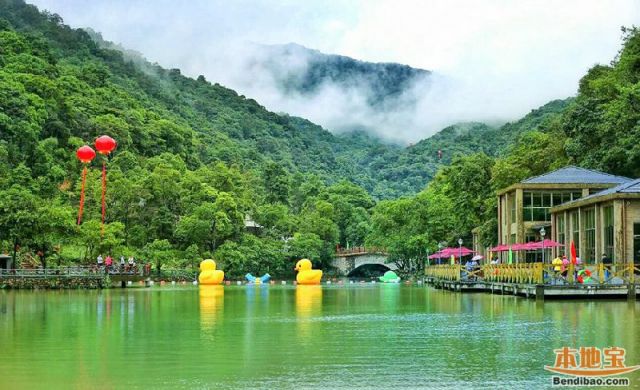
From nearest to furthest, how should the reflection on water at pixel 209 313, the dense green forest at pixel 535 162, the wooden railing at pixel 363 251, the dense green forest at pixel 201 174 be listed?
the reflection on water at pixel 209 313, the dense green forest at pixel 535 162, the dense green forest at pixel 201 174, the wooden railing at pixel 363 251

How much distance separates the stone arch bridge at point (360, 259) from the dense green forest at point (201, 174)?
176 centimetres

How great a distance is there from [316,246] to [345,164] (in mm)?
69315

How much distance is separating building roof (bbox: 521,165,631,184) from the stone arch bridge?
48936 mm

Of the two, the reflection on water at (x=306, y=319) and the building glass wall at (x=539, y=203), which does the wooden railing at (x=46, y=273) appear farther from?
the building glass wall at (x=539, y=203)

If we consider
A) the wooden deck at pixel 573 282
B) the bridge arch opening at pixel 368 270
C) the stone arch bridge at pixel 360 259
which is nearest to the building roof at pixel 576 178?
the wooden deck at pixel 573 282

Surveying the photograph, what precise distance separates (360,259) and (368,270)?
251 inches

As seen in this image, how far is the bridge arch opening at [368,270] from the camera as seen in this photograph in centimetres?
10312

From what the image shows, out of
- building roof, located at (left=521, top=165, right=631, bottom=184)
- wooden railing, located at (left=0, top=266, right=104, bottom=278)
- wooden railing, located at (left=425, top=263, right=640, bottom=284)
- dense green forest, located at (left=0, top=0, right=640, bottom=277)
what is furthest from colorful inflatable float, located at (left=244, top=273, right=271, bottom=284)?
Result: wooden railing, located at (left=425, top=263, right=640, bottom=284)

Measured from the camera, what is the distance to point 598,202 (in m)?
43.1

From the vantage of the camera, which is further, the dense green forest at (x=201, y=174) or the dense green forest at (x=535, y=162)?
the dense green forest at (x=201, y=174)

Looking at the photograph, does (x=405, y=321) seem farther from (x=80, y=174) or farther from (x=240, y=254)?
(x=80, y=174)

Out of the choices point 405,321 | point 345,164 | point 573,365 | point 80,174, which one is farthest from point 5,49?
point 573,365

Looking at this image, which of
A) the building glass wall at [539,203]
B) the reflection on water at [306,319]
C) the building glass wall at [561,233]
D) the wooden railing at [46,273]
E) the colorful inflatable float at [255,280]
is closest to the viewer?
the reflection on water at [306,319]

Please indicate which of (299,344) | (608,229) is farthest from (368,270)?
(299,344)
